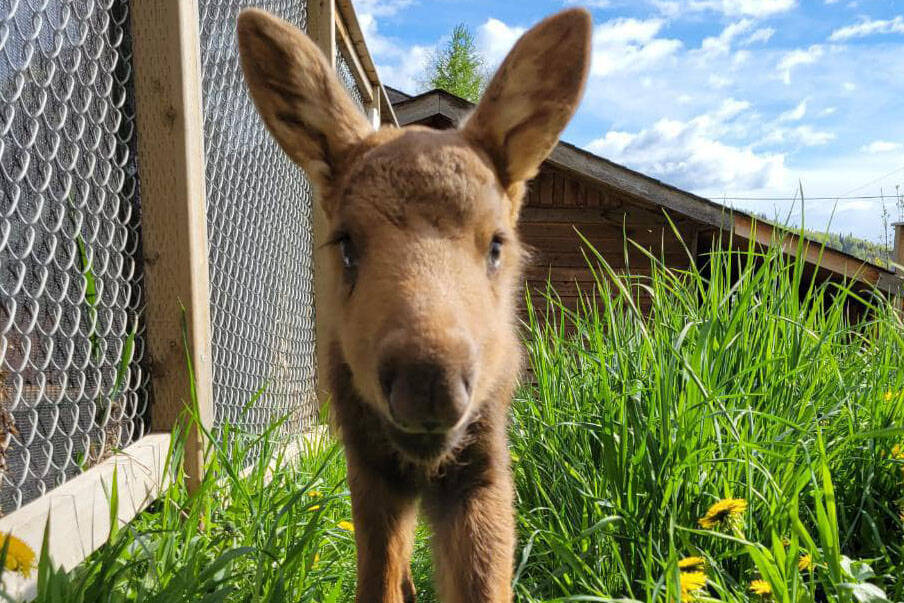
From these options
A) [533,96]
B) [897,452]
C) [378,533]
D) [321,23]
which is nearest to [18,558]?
[378,533]

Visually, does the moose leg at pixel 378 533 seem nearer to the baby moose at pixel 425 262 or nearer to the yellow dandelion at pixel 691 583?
the baby moose at pixel 425 262

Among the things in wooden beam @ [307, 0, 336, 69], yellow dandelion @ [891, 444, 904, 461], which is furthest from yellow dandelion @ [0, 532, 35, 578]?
wooden beam @ [307, 0, 336, 69]

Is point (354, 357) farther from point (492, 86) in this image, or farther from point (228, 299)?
point (228, 299)

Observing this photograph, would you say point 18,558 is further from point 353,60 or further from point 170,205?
point 353,60

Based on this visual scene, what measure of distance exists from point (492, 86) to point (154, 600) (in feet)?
6.71

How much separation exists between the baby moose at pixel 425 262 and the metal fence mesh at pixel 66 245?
0.83 meters

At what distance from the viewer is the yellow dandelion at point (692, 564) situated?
1977 mm

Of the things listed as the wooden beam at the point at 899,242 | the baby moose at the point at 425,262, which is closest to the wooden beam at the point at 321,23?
the baby moose at the point at 425,262

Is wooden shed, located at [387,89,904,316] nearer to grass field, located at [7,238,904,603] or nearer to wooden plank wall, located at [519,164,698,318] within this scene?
wooden plank wall, located at [519,164,698,318]

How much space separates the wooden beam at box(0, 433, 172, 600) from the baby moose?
0.90 m

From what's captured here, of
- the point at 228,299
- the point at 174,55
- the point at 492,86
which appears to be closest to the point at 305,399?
the point at 228,299

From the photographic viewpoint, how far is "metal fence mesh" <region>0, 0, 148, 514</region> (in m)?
2.40

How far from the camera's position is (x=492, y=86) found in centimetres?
256

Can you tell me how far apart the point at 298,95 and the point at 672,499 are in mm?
1974
